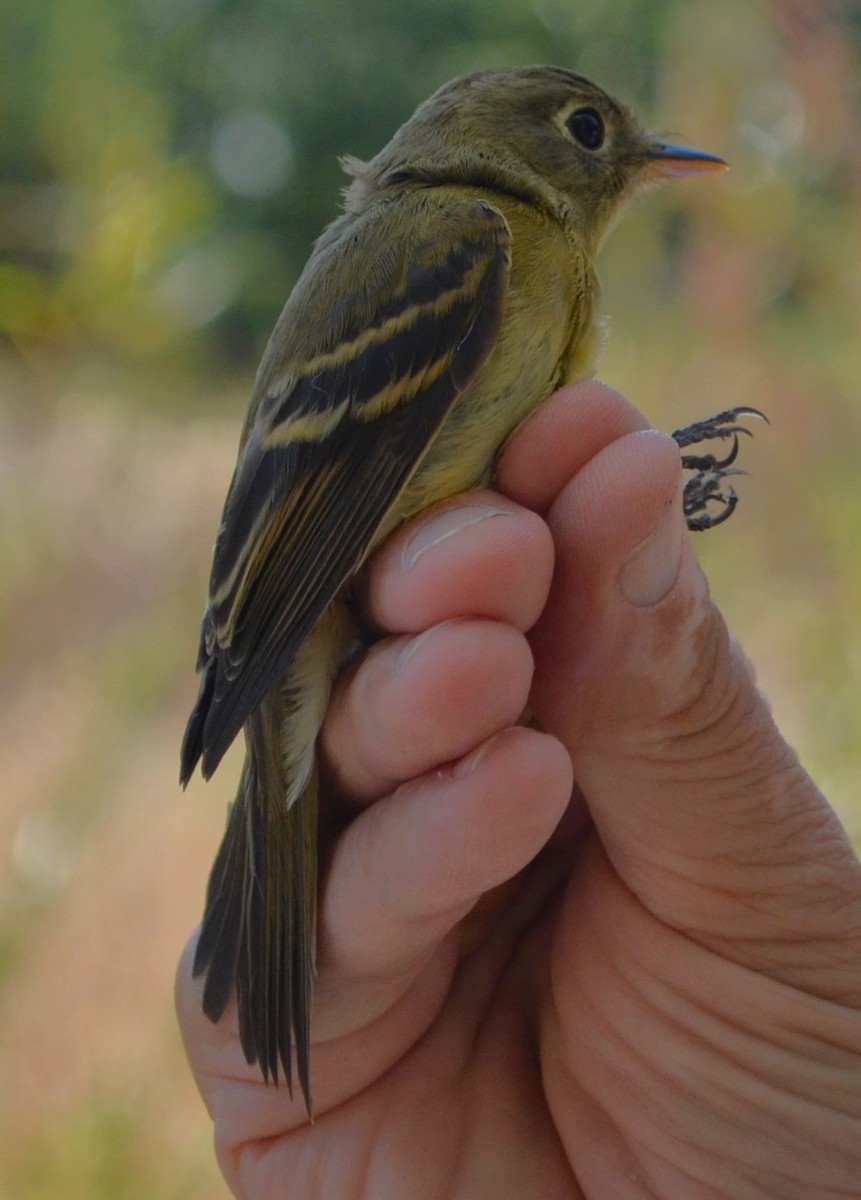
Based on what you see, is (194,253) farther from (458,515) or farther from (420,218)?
(458,515)

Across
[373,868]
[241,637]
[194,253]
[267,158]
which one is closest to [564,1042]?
[373,868]

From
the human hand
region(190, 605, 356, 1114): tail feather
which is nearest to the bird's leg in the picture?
the human hand

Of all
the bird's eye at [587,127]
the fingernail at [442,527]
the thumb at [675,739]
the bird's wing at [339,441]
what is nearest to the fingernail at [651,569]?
the thumb at [675,739]

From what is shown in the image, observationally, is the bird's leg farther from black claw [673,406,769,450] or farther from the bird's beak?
the bird's beak

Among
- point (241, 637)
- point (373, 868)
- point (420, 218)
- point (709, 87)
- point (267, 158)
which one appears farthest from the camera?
point (267, 158)

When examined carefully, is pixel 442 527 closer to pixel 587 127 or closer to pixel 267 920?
pixel 267 920
